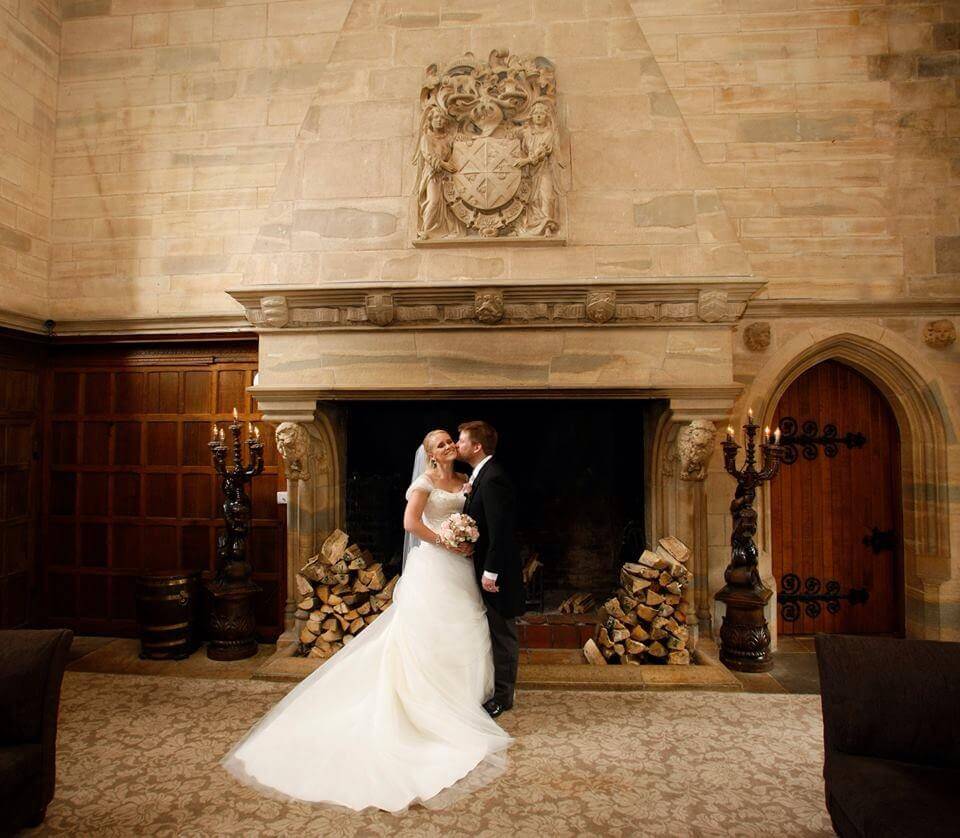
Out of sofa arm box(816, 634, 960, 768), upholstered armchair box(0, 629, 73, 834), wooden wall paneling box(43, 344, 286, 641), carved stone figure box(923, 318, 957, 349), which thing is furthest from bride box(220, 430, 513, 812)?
carved stone figure box(923, 318, 957, 349)

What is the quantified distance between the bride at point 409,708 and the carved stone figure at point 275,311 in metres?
1.51

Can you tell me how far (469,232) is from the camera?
402cm

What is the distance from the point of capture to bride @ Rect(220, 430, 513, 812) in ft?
8.36

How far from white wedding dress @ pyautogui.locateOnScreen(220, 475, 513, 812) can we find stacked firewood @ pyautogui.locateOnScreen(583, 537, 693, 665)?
1141 millimetres

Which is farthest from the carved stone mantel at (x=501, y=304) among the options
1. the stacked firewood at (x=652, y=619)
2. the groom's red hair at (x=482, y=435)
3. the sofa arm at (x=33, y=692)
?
the sofa arm at (x=33, y=692)

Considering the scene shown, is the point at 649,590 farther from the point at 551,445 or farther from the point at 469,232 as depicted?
the point at 469,232

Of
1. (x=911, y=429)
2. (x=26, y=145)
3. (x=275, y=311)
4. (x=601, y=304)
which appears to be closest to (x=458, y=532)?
(x=601, y=304)

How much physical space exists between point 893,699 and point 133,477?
5214 millimetres

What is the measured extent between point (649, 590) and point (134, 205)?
5033 millimetres

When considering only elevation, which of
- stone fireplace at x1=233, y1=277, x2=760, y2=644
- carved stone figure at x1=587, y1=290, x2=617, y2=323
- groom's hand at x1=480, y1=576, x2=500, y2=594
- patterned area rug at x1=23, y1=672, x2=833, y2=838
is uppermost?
carved stone figure at x1=587, y1=290, x2=617, y2=323

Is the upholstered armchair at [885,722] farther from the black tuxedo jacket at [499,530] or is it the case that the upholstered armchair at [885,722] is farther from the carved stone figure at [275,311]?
the carved stone figure at [275,311]

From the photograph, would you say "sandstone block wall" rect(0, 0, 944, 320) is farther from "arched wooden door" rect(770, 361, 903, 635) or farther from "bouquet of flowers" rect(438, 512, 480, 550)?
"bouquet of flowers" rect(438, 512, 480, 550)

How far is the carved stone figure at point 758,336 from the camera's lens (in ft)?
14.5

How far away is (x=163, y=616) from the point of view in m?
4.26
